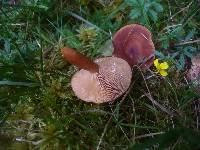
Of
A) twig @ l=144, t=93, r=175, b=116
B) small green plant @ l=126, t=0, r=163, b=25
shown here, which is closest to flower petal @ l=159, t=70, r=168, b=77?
twig @ l=144, t=93, r=175, b=116

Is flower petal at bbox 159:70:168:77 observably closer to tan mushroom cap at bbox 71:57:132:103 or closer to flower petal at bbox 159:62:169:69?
flower petal at bbox 159:62:169:69

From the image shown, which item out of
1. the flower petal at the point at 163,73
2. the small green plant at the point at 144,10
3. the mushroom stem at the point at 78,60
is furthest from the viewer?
the small green plant at the point at 144,10

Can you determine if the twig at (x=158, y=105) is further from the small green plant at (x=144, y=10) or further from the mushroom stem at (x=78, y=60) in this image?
the small green plant at (x=144, y=10)

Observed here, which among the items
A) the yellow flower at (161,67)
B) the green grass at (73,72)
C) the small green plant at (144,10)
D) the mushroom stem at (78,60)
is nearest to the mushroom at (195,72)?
the green grass at (73,72)

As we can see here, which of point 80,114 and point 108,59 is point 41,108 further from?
point 108,59

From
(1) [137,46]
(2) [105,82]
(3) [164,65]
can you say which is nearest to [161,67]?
(3) [164,65]

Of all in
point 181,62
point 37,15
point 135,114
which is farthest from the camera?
point 37,15

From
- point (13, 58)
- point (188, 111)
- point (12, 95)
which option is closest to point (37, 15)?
point (13, 58)
